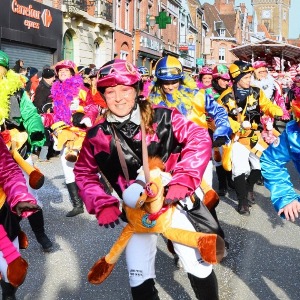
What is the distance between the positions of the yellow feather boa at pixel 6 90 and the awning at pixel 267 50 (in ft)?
54.4

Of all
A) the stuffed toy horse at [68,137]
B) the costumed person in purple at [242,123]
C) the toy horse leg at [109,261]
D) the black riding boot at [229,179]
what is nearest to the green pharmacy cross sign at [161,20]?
the black riding boot at [229,179]

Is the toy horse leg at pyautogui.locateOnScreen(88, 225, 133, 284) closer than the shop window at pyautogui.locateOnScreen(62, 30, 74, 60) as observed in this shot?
Yes

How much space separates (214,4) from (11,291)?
261 ft

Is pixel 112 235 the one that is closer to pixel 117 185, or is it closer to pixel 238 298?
pixel 238 298

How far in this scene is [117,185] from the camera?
9.75 ft

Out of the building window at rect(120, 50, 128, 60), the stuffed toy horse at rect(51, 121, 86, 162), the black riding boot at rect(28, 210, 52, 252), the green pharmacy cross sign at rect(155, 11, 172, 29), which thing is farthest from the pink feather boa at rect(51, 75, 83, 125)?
the green pharmacy cross sign at rect(155, 11, 172, 29)

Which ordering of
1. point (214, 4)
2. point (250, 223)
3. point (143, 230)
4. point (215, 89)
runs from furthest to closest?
point (214, 4) → point (215, 89) → point (250, 223) → point (143, 230)

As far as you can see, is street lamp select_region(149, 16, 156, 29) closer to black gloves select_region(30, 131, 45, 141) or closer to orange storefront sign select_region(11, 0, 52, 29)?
orange storefront sign select_region(11, 0, 52, 29)

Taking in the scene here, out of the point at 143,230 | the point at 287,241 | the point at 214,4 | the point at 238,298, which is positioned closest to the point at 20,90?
the point at 143,230

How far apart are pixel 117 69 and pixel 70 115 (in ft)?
11.1

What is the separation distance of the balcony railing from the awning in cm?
679

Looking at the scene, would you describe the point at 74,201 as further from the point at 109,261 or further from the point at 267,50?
the point at 267,50

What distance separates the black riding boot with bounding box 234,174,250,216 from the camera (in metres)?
6.13

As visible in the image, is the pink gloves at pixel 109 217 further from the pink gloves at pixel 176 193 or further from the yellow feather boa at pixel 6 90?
the yellow feather boa at pixel 6 90
